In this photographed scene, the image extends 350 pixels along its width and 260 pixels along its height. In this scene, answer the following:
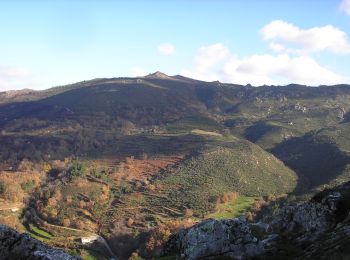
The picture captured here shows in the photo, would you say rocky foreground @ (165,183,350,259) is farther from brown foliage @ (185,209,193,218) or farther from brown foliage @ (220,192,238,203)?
brown foliage @ (220,192,238,203)

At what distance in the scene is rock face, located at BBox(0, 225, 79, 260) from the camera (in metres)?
23.1

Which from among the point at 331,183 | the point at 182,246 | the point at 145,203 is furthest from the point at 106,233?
Answer: the point at 182,246

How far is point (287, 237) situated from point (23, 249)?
2118cm

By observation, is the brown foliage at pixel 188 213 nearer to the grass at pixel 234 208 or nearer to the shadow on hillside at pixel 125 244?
the grass at pixel 234 208

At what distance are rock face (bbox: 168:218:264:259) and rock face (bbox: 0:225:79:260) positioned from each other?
11.2m

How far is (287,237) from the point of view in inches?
1423

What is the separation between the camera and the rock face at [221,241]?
101 feet

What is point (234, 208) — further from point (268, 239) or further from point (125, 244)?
point (268, 239)

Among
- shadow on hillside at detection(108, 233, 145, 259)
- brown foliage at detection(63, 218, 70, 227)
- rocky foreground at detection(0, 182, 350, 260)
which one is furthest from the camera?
brown foliage at detection(63, 218, 70, 227)

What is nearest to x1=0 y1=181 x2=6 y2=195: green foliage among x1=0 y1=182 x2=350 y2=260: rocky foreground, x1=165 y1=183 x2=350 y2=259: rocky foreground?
x1=165 y1=183 x2=350 y2=259: rocky foreground

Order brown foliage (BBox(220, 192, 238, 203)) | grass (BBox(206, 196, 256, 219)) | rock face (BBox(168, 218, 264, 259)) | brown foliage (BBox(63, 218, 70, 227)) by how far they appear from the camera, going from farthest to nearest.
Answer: brown foliage (BBox(220, 192, 238, 203)) < grass (BBox(206, 196, 256, 219)) < brown foliage (BBox(63, 218, 70, 227)) < rock face (BBox(168, 218, 264, 259))

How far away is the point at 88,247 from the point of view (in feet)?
499

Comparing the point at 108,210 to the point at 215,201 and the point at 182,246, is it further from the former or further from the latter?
the point at 182,246

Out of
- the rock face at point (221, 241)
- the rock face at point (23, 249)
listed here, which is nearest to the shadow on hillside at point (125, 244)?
the rock face at point (221, 241)
